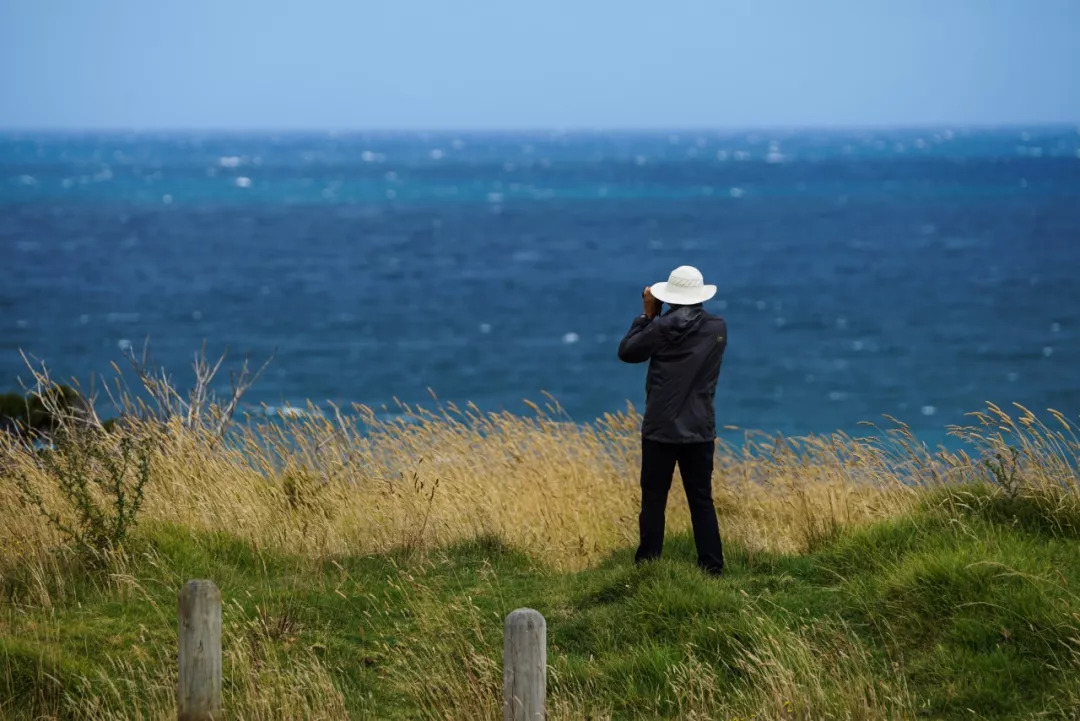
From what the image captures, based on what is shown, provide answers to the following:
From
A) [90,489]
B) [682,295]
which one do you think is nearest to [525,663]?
[682,295]

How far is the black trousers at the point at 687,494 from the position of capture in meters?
9.15

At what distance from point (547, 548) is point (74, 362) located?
137ft

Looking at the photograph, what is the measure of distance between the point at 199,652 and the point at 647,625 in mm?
3069

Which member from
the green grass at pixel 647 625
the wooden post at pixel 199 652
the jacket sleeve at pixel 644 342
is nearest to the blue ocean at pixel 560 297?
the green grass at pixel 647 625

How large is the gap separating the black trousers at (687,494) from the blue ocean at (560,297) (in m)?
16.1

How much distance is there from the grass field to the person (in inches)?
19.9

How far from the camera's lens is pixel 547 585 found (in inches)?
380

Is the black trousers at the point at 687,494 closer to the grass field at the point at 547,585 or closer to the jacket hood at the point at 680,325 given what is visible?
the grass field at the point at 547,585

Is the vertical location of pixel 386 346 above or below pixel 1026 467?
below

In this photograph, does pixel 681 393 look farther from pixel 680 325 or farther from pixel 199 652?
pixel 199 652

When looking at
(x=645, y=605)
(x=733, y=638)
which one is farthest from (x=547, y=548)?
(x=733, y=638)

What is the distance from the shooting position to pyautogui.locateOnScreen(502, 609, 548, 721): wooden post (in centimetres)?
595

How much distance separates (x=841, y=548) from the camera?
9492 millimetres

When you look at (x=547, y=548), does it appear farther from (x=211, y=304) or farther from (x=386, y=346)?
(x=211, y=304)
